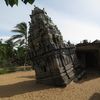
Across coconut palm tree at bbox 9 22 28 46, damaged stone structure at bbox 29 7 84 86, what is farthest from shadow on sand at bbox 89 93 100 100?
coconut palm tree at bbox 9 22 28 46

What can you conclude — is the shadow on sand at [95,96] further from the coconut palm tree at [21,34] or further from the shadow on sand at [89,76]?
the coconut palm tree at [21,34]

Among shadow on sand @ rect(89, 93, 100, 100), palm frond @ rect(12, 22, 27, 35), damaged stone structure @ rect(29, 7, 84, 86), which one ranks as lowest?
shadow on sand @ rect(89, 93, 100, 100)

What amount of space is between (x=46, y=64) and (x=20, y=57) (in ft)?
104

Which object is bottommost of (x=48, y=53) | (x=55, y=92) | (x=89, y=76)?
(x=55, y=92)

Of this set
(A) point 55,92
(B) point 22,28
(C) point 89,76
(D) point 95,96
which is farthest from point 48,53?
(B) point 22,28

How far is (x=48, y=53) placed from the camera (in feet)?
57.4

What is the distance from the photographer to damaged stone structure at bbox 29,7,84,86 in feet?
56.0

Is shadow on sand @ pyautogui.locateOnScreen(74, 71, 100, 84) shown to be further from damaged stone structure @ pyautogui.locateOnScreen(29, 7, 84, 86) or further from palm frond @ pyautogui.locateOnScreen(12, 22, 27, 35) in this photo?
palm frond @ pyautogui.locateOnScreen(12, 22, 27, 35)

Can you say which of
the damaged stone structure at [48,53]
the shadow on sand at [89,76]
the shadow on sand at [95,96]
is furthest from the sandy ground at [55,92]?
the shadow on sand at [89,76]

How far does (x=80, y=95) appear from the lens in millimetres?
14992

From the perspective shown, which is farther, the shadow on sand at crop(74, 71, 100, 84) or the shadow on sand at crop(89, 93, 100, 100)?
the shadow on sand at crop(74, 71, 100, 84)

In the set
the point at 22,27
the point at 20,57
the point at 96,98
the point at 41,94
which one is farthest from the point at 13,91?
the point at 20,57

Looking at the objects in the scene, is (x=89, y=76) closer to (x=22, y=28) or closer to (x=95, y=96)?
(x=95, y=96)

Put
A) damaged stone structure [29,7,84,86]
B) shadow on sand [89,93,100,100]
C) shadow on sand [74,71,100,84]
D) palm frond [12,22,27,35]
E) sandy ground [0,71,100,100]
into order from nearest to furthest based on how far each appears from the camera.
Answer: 1. shadow on sand [89,93,100,100]
2. sandy ground [0,71,100,100]
3. damaged stone structure [29,7,84,86]
4. shadow on sand [74,71,100,84]
5. palm frond [12,22,27,35]
